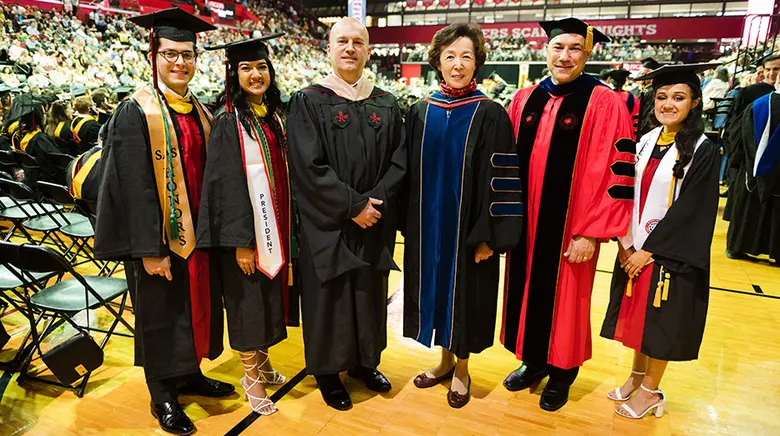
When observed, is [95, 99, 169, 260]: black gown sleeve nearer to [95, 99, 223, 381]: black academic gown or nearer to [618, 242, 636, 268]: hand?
[95, 99, 223, 381]: black academic gown

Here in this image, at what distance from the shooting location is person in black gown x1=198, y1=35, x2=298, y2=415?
2137 millimetres

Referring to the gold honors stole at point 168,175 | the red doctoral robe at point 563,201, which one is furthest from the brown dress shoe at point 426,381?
the gold honors stole at point 168,175

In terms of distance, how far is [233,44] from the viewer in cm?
213

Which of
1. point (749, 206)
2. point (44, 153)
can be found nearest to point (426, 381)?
point (749, 206)

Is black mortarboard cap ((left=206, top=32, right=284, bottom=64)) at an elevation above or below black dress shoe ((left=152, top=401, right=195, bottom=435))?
above

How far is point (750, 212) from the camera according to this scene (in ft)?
16.0

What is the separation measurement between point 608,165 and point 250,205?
5.19ft

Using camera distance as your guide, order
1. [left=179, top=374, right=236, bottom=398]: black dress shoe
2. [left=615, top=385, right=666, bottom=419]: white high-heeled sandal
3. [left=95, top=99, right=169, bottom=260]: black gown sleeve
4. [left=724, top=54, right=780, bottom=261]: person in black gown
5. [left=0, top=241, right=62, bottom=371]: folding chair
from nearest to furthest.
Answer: [left=95, top=99, right=169, bottom=260]: black gown sleeve < [left=0, top=241, right=62, bottom=371]: folding chair < [left=615, top=385, right=666, bottom=419]: white high-heeled sandal < [left=179, top=374, right=236, bottom=398]: black dress shoe < [left=724, top=54, right=780, bottom=261]: person in black gown

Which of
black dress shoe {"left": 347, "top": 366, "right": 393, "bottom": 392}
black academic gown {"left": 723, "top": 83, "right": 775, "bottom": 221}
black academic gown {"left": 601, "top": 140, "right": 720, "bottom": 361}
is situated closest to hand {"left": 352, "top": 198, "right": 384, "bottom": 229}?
black dress shoe {"left": 347, "top": 366, "right": 393, "bottom": 392}

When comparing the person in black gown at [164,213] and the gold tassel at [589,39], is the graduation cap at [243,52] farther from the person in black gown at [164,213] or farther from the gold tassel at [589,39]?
the gold tassel at [589,39]

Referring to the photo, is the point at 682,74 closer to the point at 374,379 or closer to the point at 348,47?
the point at 348,47

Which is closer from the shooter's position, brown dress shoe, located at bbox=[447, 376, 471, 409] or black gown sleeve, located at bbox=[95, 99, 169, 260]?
black gown sleeve, located at bbox=[95, 99, 169, 260]

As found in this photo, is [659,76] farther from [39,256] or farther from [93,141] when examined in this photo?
[93,141]

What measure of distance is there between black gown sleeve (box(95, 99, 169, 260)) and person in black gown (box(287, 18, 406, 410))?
0.59m
